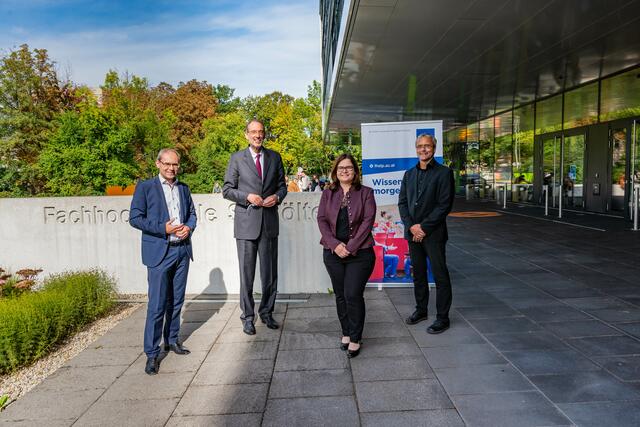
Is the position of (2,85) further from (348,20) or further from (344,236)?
(344,236)

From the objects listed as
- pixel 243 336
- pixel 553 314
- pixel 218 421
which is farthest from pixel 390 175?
pixel 218 421

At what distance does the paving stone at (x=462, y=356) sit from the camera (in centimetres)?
404

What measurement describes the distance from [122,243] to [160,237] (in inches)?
117

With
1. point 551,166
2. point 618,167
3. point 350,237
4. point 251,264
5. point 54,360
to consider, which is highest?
point 551,166

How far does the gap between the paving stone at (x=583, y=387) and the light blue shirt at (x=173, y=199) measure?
3.04m

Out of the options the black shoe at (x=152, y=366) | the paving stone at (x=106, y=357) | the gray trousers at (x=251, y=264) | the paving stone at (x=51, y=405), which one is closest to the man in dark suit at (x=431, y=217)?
the gray trousers at (x=251, y=264)

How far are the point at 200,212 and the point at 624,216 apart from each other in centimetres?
1302

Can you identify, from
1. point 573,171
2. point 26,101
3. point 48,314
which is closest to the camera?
point 48,314

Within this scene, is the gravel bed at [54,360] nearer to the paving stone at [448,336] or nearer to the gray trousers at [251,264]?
the gray trousers at [251,264]

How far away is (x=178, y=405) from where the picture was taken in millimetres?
3428

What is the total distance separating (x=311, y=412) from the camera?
3.25 meters

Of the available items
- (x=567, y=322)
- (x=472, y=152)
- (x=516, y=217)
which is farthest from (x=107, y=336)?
(x=472, y=152)

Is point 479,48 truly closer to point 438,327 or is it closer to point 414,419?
point 438,327

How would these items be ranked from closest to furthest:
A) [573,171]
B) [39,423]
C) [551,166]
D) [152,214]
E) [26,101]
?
1. [39,423]
2. [152,214]
3. [573,171]
4. [551,166]
5. [26,101]
